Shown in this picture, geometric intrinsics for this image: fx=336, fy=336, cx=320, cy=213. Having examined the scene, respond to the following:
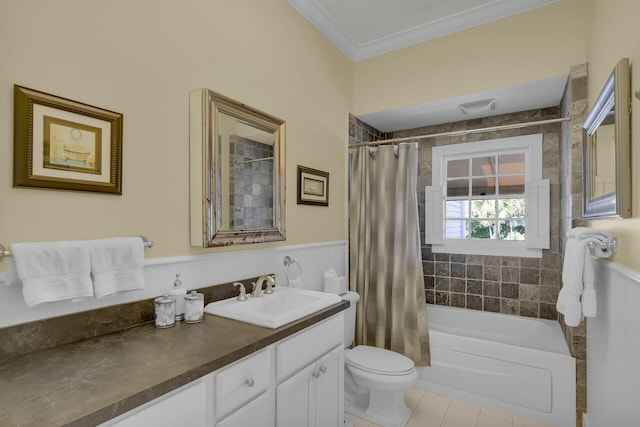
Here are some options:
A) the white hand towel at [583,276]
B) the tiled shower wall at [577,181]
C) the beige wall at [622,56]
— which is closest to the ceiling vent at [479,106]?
the tiled shower wall at [577,181]

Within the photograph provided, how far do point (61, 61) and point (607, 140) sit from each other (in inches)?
90.8

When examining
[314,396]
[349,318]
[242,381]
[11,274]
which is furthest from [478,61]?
[11,274]

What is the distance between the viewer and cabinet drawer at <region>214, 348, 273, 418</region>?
114cm

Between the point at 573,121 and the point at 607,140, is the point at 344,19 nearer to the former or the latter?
the point at 573,121

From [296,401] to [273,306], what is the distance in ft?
1.80

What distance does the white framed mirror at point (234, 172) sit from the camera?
167 centimetres

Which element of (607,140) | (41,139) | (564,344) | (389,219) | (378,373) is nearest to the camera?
(41,139)

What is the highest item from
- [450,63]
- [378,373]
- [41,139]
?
[450,63]

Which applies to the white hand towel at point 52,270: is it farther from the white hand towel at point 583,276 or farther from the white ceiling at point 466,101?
the white ceiling at point 466,101

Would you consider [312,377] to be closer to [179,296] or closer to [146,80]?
[179,296]

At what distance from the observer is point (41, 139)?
3.86ft

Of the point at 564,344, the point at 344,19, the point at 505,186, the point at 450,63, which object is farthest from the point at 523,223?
the point at 344,19

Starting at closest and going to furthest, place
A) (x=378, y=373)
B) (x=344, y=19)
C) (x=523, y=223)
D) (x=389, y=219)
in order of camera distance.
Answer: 1. (x=378, y=373)
2. (x=344, y=19)
3. (x=389, y=219)
4. (x=523, y=223)

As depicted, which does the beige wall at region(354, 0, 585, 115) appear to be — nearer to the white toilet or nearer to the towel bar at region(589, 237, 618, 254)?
the towel bar at region(589, 237, 618, 254)
